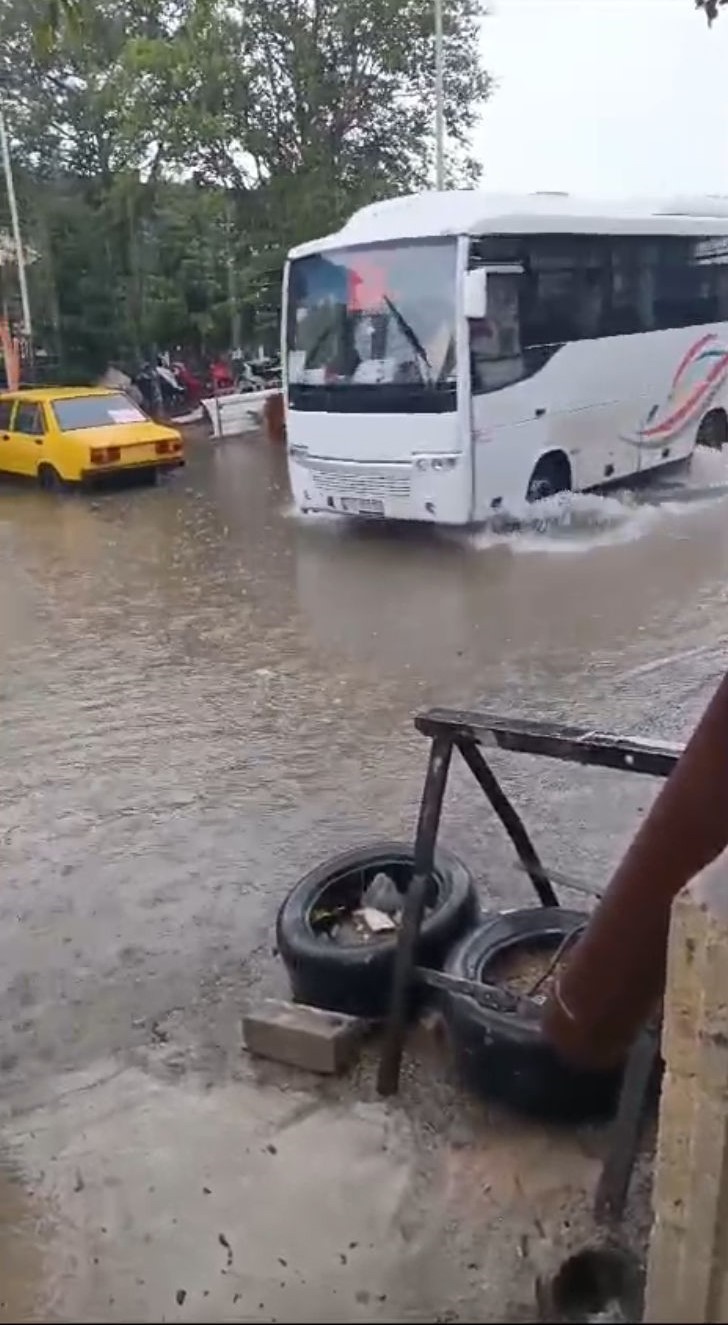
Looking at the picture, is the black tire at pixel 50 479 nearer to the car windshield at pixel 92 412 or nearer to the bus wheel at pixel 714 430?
the car windshield at pixel 92 412

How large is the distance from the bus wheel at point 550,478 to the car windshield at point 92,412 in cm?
688

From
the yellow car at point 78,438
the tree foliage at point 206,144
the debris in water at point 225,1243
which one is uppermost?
the tree foliage at point 206,144

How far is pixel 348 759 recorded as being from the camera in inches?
280

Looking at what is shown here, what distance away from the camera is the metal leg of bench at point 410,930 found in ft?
13.3

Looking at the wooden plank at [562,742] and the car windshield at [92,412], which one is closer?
the wooden plank at [562,742]

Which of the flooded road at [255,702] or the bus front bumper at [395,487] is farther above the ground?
the bus front bumper at [395,487]

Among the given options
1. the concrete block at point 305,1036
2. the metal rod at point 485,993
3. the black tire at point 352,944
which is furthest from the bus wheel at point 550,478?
the metal rod at point 485,993

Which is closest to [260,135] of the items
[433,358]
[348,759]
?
[433,358]

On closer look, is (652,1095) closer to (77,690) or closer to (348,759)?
(348,759)

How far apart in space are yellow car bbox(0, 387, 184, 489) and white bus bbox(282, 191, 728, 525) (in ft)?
14.1

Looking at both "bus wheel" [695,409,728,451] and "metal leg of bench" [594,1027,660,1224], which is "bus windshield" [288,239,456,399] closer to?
"bus wheel" [695,409,728,451]

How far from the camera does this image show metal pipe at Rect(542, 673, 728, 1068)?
8.18 feet

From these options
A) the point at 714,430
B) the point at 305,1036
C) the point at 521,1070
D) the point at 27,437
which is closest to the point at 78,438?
the point at 27,437

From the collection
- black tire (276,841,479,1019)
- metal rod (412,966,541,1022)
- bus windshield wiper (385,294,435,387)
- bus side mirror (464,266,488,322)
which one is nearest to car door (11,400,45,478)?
bus windshield wiper (385,294,435,387)
